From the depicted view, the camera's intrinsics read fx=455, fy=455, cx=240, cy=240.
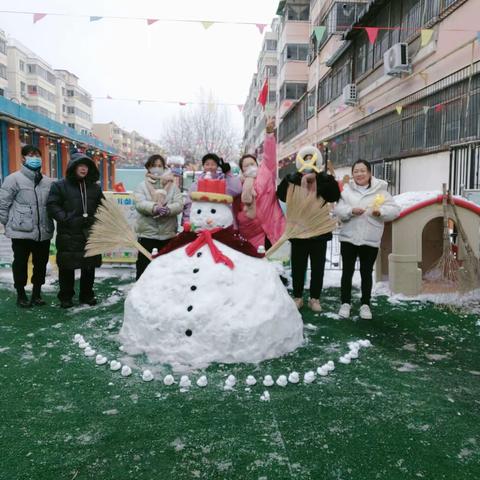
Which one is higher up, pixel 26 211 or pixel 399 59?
pixel 399 59

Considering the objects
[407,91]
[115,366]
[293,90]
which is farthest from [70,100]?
[115,366]

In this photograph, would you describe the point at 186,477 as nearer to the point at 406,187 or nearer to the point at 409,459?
the point at 409,459

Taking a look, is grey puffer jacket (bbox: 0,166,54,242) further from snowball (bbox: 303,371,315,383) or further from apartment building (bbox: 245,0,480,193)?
apartment building (bbox: 245,0,480,193)

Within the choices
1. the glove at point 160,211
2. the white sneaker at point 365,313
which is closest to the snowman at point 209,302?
the glove at point 160,211

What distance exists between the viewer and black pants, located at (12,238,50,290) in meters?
4.88

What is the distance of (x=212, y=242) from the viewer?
11.8 feet

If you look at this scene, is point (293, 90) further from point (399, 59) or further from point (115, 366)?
point (115, 366)

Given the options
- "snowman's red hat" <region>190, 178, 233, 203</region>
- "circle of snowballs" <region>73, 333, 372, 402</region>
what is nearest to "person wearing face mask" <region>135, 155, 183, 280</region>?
"snowman's red hat" <region>190, 178, 233, 203</region>

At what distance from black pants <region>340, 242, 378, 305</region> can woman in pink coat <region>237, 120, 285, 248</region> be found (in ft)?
2.49

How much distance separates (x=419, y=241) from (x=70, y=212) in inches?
161

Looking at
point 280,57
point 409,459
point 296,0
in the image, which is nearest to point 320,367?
point 409,459

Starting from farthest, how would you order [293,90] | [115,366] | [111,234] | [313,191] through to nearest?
[293,90]
[313,191]
[111,234]
[115,366]

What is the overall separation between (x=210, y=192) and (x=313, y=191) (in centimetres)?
118

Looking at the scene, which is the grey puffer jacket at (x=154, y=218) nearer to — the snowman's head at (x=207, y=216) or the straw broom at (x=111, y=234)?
the straw broom at (x=111, y=234)
